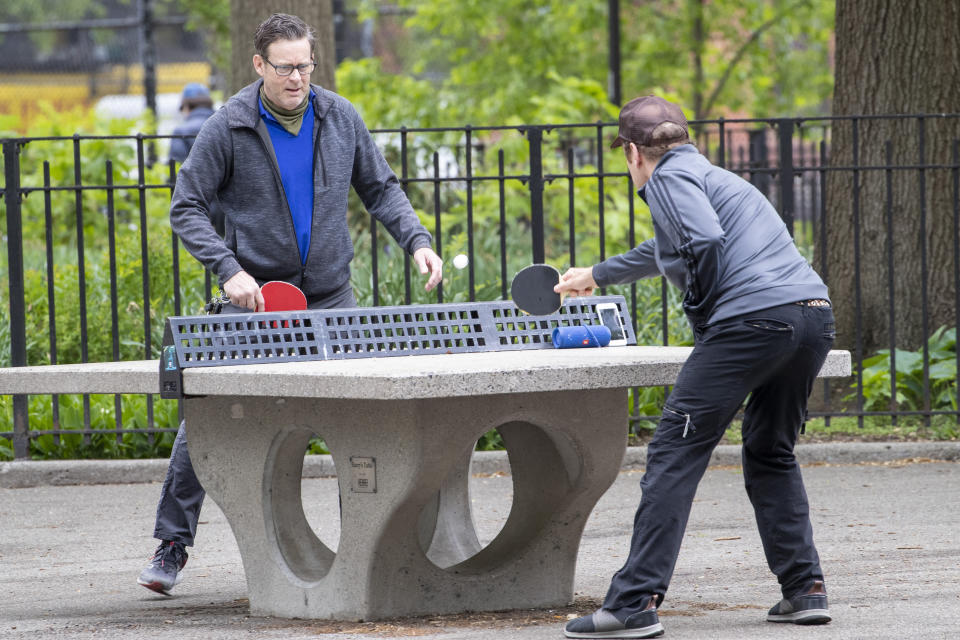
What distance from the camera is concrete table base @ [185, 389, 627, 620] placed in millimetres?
4035

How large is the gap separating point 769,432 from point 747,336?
1.19 ft

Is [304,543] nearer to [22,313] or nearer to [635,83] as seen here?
[22,313]

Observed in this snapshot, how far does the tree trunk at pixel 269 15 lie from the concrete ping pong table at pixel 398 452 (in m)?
4.72

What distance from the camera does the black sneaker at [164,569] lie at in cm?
487

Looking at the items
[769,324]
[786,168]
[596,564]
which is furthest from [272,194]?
[786,168]

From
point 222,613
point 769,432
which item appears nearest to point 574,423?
point 769,432

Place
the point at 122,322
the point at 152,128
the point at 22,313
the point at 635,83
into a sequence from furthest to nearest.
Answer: the point at 635,83 → the point at 152,128 → the point at 122,322 → the point at 22,313

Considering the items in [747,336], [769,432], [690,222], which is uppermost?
[690,222]

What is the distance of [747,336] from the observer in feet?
12.7

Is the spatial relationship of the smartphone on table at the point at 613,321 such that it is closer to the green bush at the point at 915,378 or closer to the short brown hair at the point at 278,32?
the short brown hair at the point at 278,32

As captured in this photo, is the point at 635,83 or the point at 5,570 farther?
the point at 635,83

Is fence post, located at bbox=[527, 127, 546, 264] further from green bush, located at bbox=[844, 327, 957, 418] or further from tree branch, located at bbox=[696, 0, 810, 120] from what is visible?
tree branch, located at bbox=[696, 0, 810, 120]

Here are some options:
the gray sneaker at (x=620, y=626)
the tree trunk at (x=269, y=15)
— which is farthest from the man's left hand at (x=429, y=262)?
the tree trunk at (x=269, y=15)

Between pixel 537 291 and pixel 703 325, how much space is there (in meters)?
0.62
